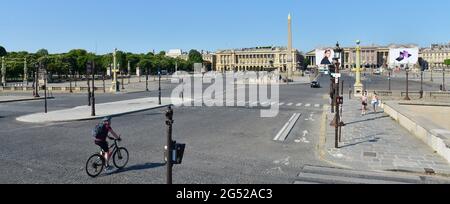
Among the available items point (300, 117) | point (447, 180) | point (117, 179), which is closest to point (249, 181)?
point (117, 179)

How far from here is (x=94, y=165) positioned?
11.5m

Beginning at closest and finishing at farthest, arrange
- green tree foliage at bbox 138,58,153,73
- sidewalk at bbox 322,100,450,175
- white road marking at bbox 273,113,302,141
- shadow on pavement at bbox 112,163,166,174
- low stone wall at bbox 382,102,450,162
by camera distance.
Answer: shadow on pavement at bbox 112,163,166,174 → sidewalk at bbox 322,100,450,175 → low stone wall at bbox 382,102,450,162 → white road marking at bbox 273,113,302,141 → green tree foliage at bbox 138,58,153,73

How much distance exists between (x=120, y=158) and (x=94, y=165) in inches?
40.9

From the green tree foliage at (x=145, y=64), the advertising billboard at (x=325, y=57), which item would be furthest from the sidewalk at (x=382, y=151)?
the green tree foliage at (x=145, y=64)

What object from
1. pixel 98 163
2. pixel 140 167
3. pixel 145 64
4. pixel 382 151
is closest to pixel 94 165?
pixel 98 163

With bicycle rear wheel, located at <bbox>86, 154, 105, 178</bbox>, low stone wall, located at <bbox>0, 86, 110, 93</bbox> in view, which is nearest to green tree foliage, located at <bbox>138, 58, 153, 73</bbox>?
low stone wall, located at <bbox>0, 86, 110, 93</bbox>

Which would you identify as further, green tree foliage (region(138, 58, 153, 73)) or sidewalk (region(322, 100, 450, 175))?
green tree foliage (region(138, 58, 153, 73))

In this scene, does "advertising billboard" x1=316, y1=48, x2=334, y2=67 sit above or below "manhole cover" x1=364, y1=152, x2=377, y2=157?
above

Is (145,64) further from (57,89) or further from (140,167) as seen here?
(140,167)

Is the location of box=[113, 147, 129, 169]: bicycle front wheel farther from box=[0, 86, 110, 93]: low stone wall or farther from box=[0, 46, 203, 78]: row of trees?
box=[0, 46, 203, 78]: row of trees

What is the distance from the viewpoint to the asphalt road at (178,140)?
11.4 metres

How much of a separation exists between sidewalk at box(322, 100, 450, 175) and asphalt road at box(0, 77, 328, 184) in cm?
94

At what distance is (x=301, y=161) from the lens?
1362 centimetres

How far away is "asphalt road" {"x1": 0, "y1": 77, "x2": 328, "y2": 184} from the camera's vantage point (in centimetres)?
1138
